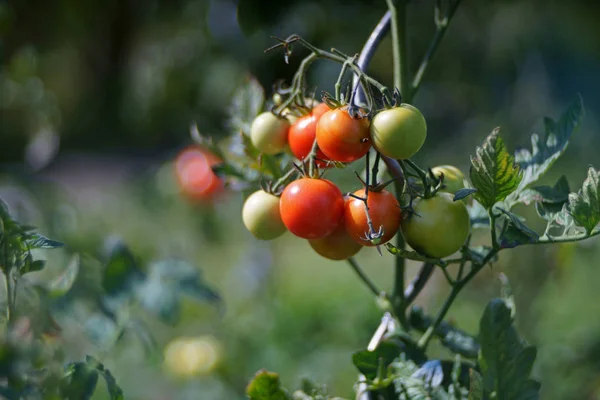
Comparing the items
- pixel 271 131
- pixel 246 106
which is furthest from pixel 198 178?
pixel 271 131

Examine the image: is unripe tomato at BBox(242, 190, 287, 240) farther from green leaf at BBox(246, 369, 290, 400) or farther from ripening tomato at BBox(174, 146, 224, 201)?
ripening tomato at BBox(174, 146, 224, 201)

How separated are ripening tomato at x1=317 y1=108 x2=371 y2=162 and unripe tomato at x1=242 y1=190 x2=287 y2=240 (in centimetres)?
10

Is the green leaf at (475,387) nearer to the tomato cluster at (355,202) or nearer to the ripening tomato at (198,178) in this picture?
the tomato cluster at (355,202)

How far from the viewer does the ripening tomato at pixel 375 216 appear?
523 mm

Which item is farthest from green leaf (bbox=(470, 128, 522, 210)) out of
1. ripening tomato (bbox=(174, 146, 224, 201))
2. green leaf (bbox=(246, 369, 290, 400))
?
ripening tomato (bbox=(174, 146, 224, 201))

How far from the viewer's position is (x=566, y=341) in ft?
4.91

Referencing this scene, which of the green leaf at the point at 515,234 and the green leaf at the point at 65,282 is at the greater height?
the green leaf at the point at 515,234

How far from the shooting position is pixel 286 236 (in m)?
2.73

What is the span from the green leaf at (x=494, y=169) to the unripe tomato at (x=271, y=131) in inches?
7.3

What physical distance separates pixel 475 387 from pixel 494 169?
175mm

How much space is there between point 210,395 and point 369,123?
1.10 metres

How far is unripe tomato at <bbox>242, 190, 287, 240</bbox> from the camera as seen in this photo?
604 mm

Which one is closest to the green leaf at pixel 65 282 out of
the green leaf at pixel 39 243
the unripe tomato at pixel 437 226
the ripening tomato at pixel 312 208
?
the green leaf at pixel 39 243

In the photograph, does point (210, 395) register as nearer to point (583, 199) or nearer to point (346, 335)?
point (346, 335)
